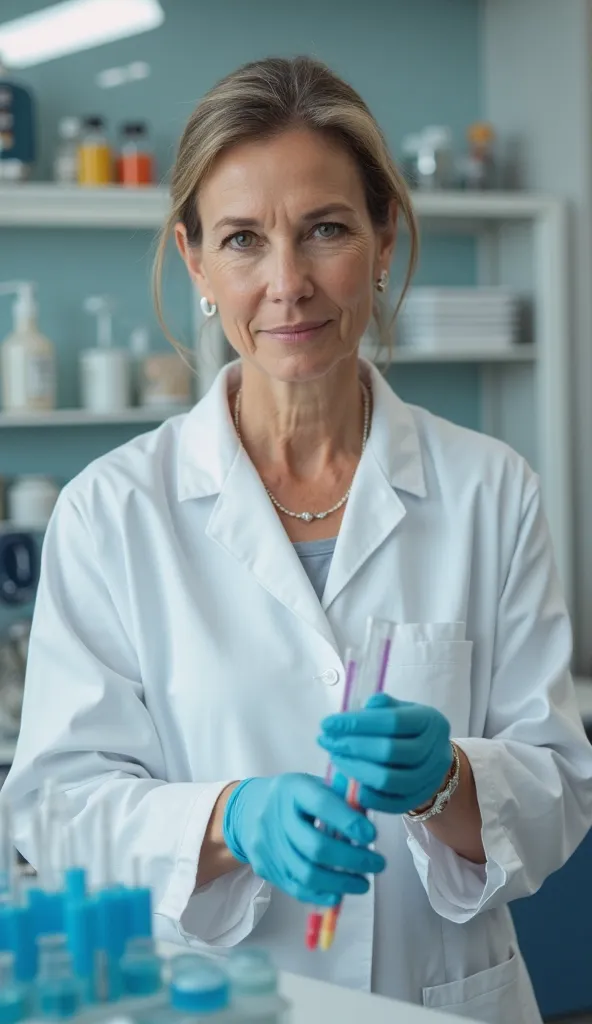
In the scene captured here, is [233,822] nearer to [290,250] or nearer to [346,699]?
[346,699]

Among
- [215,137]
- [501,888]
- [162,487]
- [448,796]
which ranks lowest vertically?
[501,888]

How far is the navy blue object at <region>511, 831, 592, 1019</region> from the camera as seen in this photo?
2807mm

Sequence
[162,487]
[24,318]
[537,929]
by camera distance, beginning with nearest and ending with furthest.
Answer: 1. [162,487]
2. [537,929]
3. [24,318]

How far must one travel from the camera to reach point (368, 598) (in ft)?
4.78

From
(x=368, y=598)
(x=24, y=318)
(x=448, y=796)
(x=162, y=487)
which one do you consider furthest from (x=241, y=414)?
(x=24, y=318)

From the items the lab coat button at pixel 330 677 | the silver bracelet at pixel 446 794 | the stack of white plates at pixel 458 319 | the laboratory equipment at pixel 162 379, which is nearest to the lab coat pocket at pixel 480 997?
the silver bracelet at pixel 446 794

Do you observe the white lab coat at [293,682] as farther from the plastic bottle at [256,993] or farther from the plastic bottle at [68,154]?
the plastic bottle at [68,154]

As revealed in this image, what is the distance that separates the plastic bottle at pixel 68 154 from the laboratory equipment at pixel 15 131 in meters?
0.08

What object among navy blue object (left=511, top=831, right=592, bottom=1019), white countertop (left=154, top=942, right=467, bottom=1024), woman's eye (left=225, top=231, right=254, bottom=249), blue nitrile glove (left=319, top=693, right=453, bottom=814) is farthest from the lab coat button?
navy blue object (left=511, top=831, right=592, bottom=1019)

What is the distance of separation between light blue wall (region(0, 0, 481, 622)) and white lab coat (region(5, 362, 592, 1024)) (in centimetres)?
181

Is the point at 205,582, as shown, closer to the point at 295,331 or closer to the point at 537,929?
the point at 295,331

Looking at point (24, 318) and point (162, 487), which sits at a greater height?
point (24, 318)

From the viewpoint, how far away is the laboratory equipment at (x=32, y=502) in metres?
3.04

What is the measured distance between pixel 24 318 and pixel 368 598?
1.82 m
